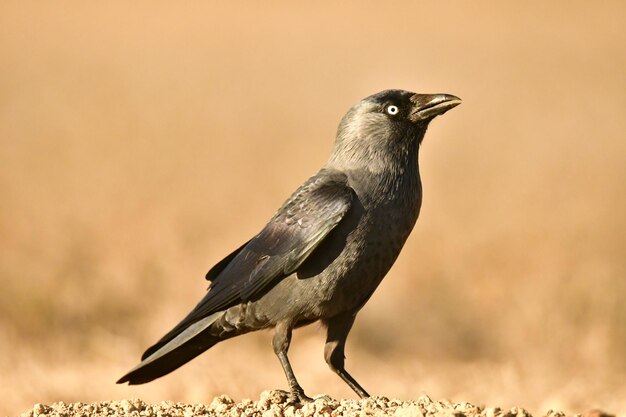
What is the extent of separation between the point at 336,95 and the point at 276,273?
17.6 metres

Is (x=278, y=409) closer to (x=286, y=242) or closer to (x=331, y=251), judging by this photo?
(x=331, y=251)

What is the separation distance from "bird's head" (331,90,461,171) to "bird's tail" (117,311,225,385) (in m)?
1.44

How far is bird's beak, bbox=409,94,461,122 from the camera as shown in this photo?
386 inches

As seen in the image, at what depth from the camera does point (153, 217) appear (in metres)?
18.4

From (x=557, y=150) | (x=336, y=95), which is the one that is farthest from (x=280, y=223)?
(x=336, y=95)

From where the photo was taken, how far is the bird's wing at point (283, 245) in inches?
A: 358

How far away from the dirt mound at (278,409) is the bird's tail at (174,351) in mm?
982

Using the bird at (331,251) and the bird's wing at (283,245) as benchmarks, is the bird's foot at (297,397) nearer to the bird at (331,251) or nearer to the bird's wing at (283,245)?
the bird at (331,251)

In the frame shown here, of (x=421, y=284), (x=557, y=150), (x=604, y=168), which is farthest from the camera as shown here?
(x=557, y=150)

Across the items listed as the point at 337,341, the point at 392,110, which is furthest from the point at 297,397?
the point at 392,110

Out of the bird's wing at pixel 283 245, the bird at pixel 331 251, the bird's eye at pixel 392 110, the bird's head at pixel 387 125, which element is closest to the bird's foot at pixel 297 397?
the bird at pixel 331 251

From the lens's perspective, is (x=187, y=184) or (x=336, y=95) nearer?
(x=187, y=184)

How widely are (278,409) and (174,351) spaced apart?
1.54 m

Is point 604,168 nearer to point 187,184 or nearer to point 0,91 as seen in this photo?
point 187,184
